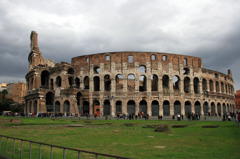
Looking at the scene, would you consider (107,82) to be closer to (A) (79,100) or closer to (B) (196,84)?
(A) (79,100)

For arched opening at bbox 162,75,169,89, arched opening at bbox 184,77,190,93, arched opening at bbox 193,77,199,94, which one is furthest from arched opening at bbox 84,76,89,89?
arched opening at bbox 193,77,199,94

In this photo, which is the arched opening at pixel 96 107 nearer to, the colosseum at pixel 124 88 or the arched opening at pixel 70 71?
the colosseum at pixel 124 88

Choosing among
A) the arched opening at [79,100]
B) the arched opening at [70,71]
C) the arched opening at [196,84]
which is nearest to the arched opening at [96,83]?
the arched opening at [79,100]

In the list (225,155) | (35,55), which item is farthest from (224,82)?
(225,155)

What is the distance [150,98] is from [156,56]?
8587 mm

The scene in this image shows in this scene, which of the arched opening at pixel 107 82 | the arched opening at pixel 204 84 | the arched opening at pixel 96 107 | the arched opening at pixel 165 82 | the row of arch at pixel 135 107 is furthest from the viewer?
the arched opening at pixel 204 84

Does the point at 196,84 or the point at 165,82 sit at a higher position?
the point at 165,82

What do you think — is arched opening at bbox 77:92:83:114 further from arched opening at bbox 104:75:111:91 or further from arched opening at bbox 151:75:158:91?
arched opening at bbox 151:75:158:91

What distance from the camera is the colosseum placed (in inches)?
1657

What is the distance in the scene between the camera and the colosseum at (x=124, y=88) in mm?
42094

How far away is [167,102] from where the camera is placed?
43625mm

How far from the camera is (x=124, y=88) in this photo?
42.4 m

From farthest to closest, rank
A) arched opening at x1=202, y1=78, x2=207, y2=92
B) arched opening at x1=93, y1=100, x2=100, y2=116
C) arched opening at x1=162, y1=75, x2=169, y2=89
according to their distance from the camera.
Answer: arched opening at x1=202, y1=78, x2=207, y2=92 → arched opening at x1=162, y1=75, x2=169, y2=89 → arched opening at x1=93, y1=100, x2=100, y2=116

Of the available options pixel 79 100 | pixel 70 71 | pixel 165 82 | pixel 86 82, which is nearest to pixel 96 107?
pixel 79 100
